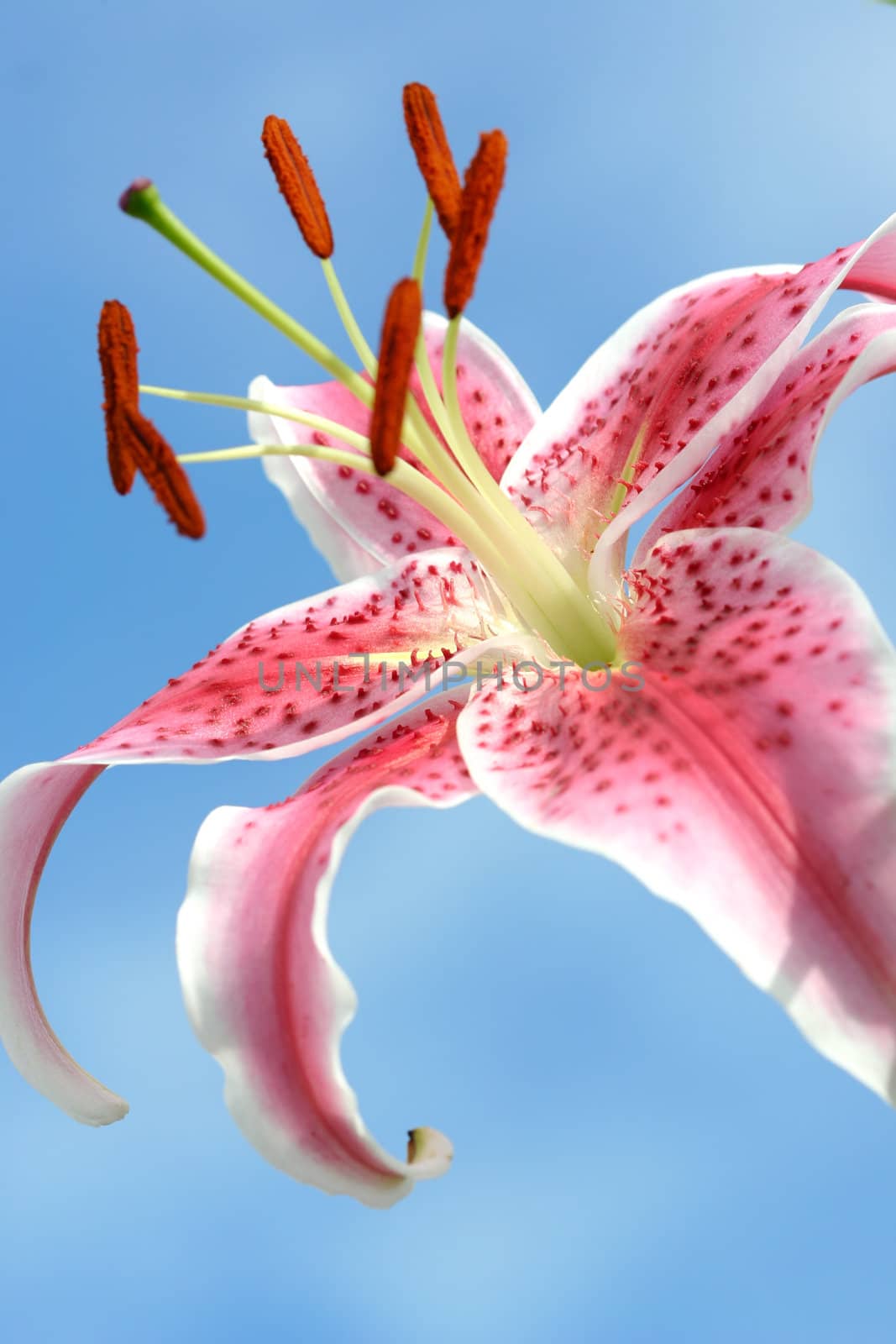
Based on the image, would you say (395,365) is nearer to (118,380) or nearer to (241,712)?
(118,380)

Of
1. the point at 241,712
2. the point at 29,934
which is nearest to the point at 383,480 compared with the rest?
the point at 241,712

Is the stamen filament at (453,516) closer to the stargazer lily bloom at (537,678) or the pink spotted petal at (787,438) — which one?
the stargazer lily bloom at (537,678)

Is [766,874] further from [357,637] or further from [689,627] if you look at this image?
[357,637]

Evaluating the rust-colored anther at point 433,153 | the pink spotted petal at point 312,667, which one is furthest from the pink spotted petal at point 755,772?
the rust-colored anther at point 433,153

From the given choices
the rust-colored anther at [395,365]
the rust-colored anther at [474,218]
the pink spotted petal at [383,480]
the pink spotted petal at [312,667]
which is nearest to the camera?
the rust-colored anther at [395,365]

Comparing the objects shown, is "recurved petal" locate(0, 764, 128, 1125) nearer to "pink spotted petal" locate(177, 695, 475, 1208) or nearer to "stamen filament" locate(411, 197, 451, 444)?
"pink spotted petal" locate(177, 695, 475, 1208)

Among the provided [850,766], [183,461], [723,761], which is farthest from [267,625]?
[850,766]
